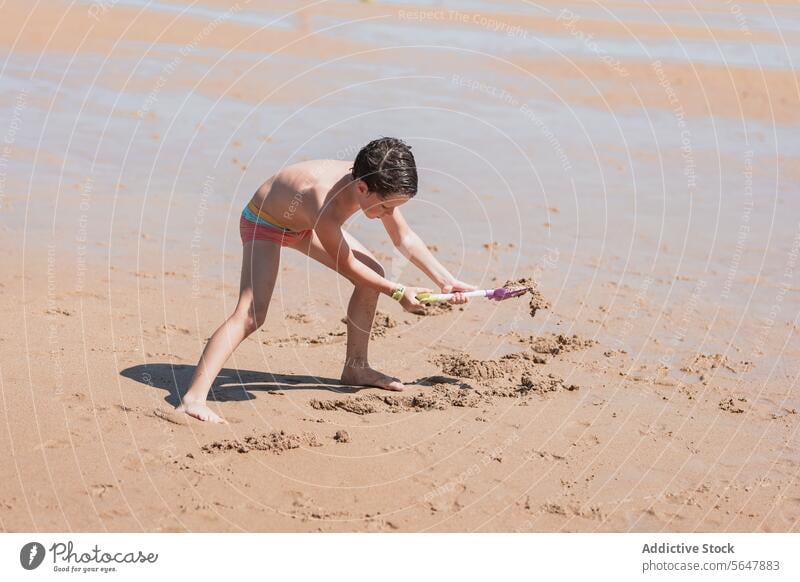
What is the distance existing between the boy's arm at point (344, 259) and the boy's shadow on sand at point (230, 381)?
2.69ft

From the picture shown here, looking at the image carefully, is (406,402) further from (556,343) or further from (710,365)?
(710,365)

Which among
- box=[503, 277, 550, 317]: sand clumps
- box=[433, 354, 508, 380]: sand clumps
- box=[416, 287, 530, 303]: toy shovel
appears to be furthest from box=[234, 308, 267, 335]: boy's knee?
box=[503, 277, 550, 317]: sand clumps

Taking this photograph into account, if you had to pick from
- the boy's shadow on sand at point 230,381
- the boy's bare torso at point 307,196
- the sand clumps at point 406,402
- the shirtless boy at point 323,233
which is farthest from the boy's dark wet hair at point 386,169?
the boy's shadow on sand at point 230,381

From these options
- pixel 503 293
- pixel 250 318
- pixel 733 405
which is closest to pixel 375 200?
pixel 250 318

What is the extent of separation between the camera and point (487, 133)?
1218 centimetres

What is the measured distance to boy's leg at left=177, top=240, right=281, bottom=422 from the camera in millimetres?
5668

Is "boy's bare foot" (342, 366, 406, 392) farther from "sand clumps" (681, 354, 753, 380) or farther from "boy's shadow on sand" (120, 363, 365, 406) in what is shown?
"sand clumps" (681, 354, 753, 380)

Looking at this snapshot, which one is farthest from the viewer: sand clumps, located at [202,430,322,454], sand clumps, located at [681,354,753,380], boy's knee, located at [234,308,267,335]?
sand clumps, located at [681,354,753,380]

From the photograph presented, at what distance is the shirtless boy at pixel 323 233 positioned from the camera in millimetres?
5457

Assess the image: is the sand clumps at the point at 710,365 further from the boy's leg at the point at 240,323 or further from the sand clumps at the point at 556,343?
the boy's leg at the point at 240,323

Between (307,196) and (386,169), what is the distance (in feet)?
1.55

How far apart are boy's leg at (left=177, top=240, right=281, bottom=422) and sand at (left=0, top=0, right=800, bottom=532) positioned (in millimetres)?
195

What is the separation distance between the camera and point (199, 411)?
5633 mm

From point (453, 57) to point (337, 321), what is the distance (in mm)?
9368
